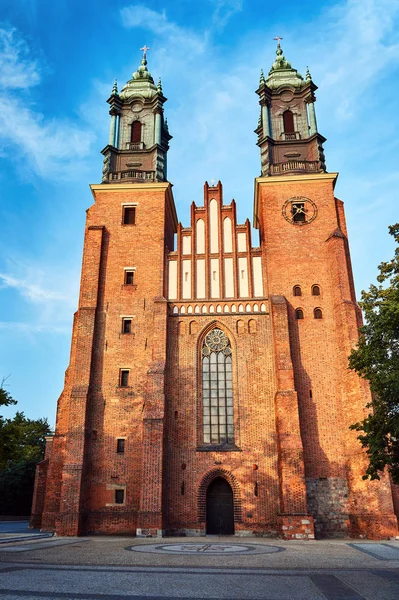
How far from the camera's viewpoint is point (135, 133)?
1207 inches

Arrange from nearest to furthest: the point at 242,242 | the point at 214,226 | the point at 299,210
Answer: the point at 242,242
the point at 299,210
the point at 214,226

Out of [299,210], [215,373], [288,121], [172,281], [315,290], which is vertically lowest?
[215,373]

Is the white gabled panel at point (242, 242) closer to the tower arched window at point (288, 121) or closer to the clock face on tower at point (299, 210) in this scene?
the clock face on tower at point (299, 210)

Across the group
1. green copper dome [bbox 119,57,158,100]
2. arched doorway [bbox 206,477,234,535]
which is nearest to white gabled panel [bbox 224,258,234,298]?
arched doorway [bbox 206,477,234,535]

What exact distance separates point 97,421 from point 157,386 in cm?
342

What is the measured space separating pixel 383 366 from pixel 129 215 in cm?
1821

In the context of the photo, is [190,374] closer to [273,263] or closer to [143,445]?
[143,445]

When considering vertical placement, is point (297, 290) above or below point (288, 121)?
below

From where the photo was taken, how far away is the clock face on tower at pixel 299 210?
86.3 ft

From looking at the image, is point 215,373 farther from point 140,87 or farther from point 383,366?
point 140,87

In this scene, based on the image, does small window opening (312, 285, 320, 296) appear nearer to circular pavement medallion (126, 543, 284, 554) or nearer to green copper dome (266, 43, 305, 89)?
circular pavement medallion (126, 543, 284, 554)

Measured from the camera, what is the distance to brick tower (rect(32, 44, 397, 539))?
67.5 feet

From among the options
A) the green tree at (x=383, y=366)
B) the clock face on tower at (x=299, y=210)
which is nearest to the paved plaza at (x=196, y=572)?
the green tree at (x=383, y=366)

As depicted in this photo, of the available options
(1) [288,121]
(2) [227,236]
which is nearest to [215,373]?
(2) [227,236]
